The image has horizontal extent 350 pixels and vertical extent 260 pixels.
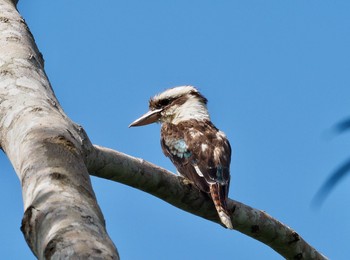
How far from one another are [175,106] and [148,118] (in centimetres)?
24

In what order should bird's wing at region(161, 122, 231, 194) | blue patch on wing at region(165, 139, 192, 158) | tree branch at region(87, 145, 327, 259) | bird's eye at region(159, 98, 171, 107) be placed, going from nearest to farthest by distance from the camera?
tree branch at region(87, 145, 327, 259) → bird's wing at region(161, 122, 231, 194) → blue patch on wing at region(165, 139, 192, 158) → bird's eye at region(159, 98, 171, 107)

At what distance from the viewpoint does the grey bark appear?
7.77 ft

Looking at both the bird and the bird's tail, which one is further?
the bird

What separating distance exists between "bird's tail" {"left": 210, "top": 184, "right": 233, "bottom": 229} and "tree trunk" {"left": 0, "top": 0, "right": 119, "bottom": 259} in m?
1.24

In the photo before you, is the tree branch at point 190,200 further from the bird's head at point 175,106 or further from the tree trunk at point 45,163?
the bird's head at point 175,106

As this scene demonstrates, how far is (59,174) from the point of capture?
2750 mm

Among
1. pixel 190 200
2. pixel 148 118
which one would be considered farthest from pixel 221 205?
pixel 148 118

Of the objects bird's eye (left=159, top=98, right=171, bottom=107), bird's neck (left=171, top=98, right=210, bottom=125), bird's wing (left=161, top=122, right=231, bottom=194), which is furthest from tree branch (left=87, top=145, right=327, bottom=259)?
bird's eye (left=159, top=98, right=171, bottom=107)

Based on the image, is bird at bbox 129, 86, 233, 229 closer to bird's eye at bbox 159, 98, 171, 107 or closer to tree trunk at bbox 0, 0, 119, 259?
bird's eye at bbox 159, 98, 171, 107

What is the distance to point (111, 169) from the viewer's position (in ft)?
14.3

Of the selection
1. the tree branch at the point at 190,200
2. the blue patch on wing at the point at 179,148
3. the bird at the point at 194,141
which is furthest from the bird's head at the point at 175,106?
the tree branch at the point at 190,200

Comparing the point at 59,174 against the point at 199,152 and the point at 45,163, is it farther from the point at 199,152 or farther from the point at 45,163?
the point at 199,152

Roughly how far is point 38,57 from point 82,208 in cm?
194

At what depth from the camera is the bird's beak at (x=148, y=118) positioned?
7543mm
